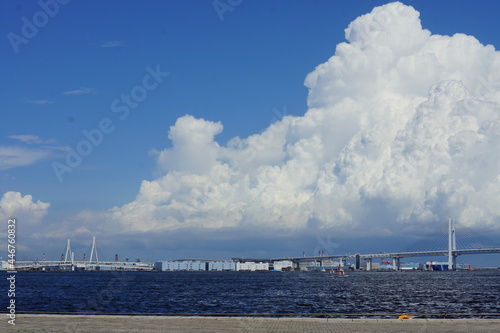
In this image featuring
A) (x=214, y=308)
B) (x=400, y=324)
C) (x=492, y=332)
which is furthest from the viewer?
(x=214, y=308)

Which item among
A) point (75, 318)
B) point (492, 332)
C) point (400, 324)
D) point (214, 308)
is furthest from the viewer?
point (214, 308)

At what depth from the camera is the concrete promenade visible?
29547 millimetres

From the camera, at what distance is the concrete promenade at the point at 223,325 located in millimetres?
29547

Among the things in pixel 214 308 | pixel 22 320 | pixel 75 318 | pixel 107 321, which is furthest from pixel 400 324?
pixel 214 308

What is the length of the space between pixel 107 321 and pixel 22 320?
499 cm

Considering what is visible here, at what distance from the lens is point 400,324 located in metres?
31.7

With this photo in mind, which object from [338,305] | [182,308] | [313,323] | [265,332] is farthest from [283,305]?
[265,332]

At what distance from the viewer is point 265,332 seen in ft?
94.4

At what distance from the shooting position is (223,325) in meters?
31.2

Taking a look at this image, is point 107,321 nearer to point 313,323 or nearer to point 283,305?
point 313,323

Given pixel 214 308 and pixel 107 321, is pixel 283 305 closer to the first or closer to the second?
pixel 214 308

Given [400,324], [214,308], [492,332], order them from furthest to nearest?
[214,308]
[400,324]
[492,332]

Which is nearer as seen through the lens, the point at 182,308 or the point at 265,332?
the point at 265,332

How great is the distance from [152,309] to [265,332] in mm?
33062
